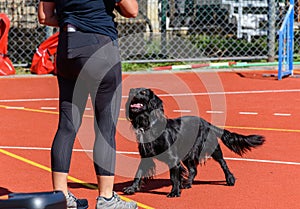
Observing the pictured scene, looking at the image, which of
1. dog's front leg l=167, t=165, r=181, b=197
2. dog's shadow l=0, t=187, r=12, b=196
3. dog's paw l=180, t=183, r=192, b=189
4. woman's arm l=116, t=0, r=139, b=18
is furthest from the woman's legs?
dog's paw l=180, t=183, r=192, b=189

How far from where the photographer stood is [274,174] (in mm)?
6691

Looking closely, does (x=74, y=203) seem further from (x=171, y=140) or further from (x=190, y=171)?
(x=190, y=171)

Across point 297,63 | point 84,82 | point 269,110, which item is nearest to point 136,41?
point 297,63

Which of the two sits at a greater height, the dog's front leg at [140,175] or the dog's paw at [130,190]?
the dog's front leg at [140,175]

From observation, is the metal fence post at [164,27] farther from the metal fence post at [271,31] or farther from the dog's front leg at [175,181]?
the dog's front leg at [175,181]

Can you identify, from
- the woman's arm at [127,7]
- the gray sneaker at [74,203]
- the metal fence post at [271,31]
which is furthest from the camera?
the metal fence post at [271,31]

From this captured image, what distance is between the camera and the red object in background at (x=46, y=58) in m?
14.0

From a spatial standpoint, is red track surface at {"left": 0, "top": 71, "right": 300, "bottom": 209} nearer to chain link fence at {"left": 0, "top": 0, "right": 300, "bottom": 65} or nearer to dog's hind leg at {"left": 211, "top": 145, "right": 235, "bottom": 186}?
dog's hind leg at {"left": 211, "top": 145, "right": 235, "bottom": 186}

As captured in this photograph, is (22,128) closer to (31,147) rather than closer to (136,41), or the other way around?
(31,147)

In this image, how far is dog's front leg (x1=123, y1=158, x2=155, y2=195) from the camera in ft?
20.4

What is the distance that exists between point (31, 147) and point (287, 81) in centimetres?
617

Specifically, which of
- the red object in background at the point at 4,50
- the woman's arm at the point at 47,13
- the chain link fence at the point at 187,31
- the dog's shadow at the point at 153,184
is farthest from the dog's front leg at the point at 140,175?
the chain link fence at the point at 187,31

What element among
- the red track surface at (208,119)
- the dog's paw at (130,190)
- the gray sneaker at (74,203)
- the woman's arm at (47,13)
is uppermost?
the woman's arm at (47,13)

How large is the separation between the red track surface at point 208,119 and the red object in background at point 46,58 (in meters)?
0.31
